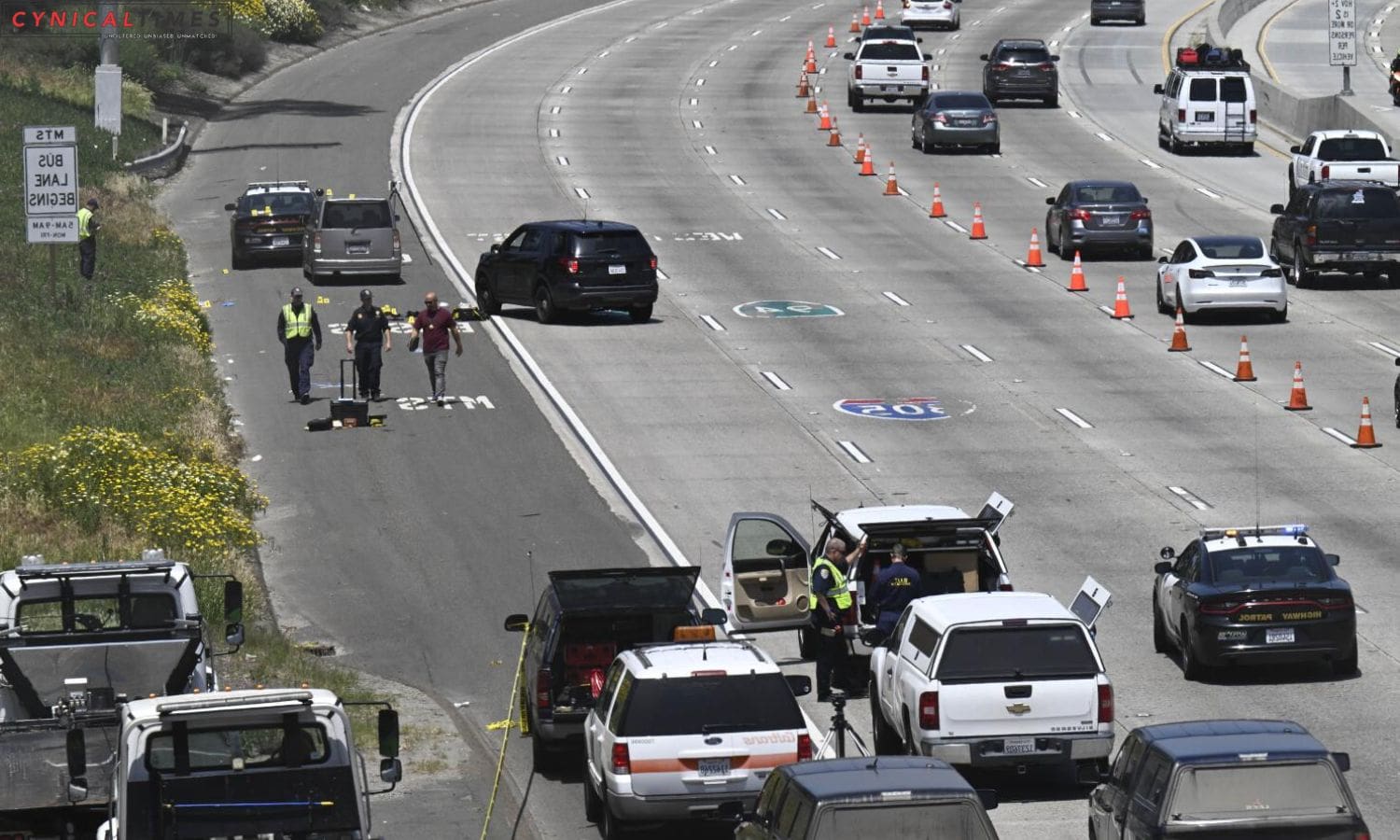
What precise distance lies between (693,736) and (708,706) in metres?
0.26

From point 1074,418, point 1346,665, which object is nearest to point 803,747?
point 1346,665

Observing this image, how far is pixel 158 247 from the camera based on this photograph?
47.3 metres

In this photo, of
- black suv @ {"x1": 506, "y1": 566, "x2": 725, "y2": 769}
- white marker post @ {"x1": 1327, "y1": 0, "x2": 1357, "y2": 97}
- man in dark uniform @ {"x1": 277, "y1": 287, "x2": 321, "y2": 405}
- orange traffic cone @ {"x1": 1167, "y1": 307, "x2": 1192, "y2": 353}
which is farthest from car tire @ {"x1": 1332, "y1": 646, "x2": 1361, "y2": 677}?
white marker post @ {"x1": 1327, "y1": 0, "x2": 1357, "y2": 97}

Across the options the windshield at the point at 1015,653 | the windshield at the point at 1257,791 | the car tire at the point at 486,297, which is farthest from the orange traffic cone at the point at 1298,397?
the windshield at the point at 1257,791

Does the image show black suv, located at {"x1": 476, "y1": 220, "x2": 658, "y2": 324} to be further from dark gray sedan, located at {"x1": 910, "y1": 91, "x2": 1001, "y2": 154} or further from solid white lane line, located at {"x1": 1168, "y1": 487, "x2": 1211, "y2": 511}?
dark gray sedan, located at {"x1": 910, "y1": 91, "x2": 1001, "y2": 154}

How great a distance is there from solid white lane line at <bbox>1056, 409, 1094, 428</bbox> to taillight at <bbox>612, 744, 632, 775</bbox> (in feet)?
60.5

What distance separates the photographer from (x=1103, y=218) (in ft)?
156

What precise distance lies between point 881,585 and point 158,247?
28.7 metres

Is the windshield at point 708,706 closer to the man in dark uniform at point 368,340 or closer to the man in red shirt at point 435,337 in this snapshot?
the man in dark uniform at point 368,340

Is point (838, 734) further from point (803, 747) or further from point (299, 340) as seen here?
point (299, 340)

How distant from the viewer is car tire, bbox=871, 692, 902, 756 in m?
19.7

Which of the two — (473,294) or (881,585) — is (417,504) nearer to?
(881,585)

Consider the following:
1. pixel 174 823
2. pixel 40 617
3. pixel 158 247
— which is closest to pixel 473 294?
pixel 158 247

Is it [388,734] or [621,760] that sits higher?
[388,734]
